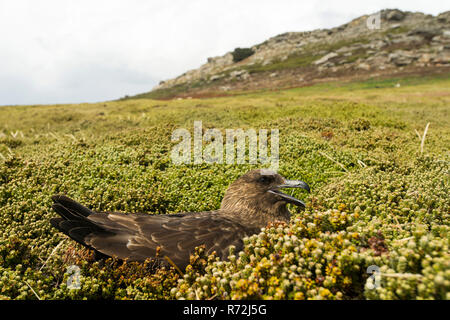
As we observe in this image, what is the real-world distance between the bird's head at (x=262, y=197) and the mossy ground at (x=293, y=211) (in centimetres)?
37

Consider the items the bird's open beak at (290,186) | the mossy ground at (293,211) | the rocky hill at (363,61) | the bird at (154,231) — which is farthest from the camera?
the rocky hill at (363,61)

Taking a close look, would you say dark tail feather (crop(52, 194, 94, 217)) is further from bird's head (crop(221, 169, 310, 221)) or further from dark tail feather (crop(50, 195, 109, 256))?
bird's head (crop(221, 169, 310, 221))

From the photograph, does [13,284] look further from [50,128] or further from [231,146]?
[50,128]

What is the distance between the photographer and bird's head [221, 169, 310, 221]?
4.69 metres

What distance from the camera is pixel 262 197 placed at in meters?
4.78

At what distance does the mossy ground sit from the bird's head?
0.37 metres

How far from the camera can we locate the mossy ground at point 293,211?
241cm

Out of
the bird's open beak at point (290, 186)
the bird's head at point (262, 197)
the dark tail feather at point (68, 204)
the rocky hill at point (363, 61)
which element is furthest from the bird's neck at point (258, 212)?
the rocky hill at point (363, 61)

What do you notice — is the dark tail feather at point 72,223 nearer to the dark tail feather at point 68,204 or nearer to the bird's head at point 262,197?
the dark tail feather at point 68,204

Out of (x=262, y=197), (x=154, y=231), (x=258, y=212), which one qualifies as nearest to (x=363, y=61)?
(x=262, y=197)

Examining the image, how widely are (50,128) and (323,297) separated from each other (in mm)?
19314

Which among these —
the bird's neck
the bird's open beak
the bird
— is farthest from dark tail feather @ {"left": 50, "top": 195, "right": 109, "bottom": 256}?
the bird's open beak

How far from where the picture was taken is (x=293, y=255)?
2.68 meters
